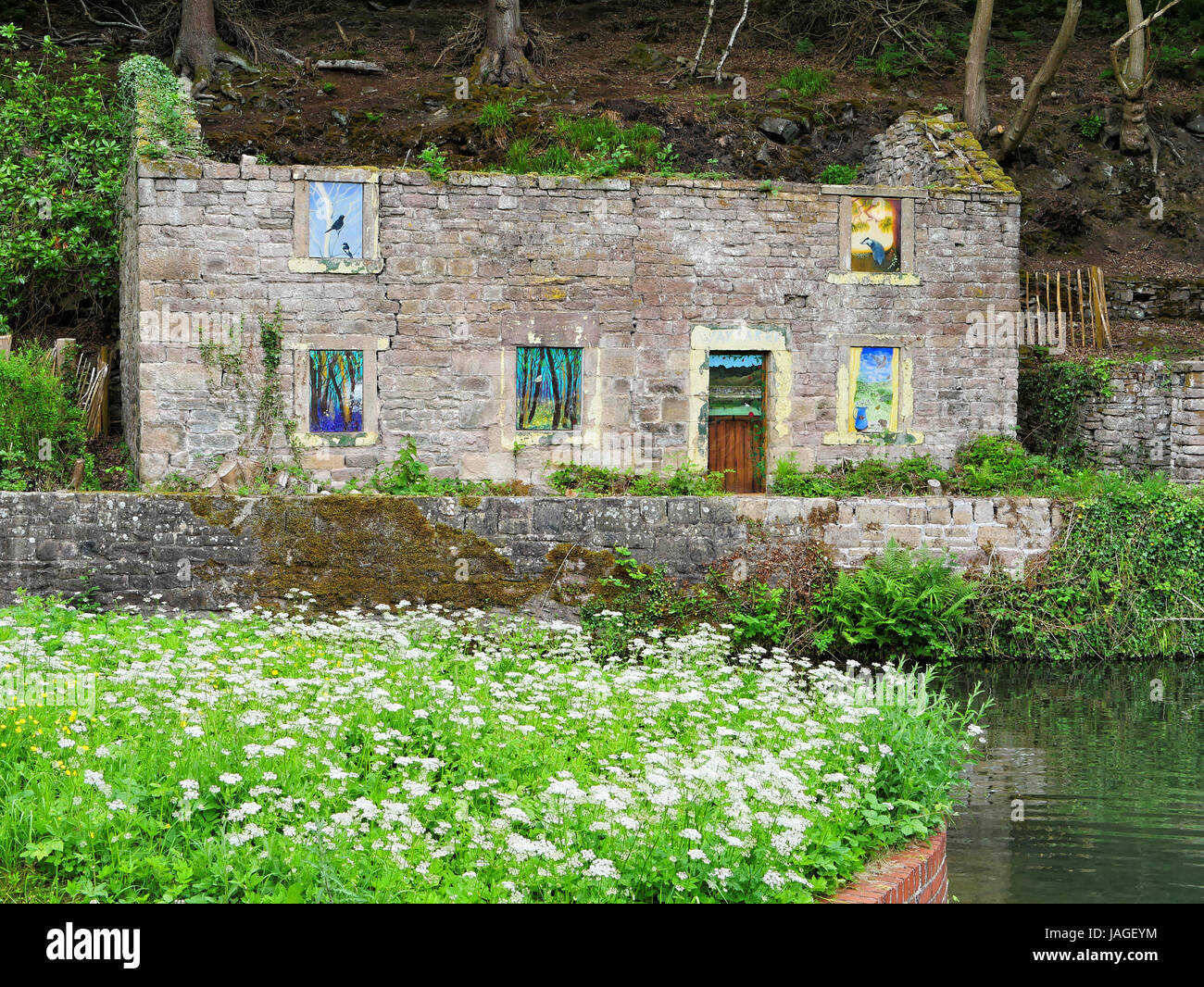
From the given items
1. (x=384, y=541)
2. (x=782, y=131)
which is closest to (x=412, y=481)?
(x=384, y=541)

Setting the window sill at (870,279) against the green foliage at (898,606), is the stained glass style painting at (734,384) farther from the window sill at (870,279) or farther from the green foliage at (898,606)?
the green foliage at (898,606)

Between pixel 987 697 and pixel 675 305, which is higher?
pixel 675 305

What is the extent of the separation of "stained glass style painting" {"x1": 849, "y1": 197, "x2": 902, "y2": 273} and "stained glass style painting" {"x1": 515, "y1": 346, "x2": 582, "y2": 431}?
444 centimetres

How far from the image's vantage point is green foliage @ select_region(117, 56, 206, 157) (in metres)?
15.7

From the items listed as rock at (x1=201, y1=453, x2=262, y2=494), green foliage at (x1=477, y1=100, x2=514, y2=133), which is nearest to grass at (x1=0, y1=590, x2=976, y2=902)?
rock at (x1=201, y1=453, x2=262, y2=494)

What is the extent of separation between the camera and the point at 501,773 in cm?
664

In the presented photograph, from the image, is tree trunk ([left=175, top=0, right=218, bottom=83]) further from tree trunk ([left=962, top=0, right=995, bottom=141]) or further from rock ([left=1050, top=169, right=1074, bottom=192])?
rock ([left=1050, top=169, right=1074, bottom=192])

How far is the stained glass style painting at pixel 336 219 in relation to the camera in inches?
619

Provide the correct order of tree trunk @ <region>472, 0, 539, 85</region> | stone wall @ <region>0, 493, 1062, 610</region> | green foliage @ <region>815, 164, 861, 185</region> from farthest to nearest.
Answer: tree trunk @ <region>472, 0, 539, 85</region> < green foliage @ <region>815, 164, 861, 185</region> < stone wall @ <region>0, 493, 1062, 610</region>

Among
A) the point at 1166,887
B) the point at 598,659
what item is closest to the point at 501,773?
the point at 1166,887

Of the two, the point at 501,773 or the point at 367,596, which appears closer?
the point at 501,773

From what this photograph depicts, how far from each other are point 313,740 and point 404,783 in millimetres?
980

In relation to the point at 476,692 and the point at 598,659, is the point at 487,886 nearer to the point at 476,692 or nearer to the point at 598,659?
the point at 476,692

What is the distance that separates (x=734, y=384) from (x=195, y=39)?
43.7ft
